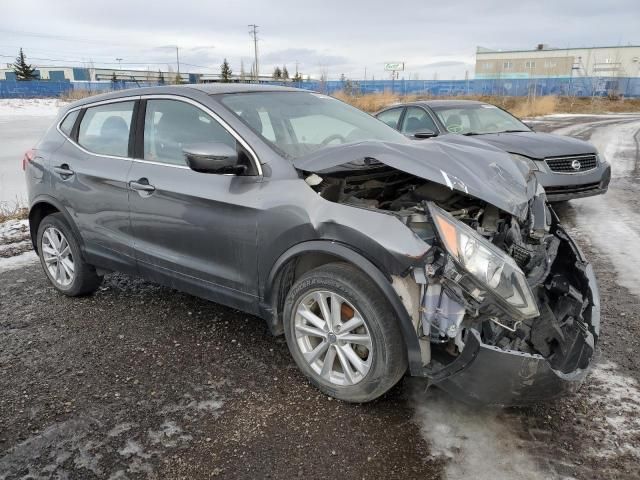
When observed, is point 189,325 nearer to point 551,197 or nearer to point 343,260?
point 343,260

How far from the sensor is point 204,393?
305cm

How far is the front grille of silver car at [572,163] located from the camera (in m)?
6.79

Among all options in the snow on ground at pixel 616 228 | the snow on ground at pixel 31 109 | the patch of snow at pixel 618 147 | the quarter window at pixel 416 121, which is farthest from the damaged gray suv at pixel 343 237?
the snow on ground at pixel 31 109

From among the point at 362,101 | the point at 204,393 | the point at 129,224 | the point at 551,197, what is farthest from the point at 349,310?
the point at 362,101

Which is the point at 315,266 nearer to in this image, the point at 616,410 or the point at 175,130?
the point at 175,130

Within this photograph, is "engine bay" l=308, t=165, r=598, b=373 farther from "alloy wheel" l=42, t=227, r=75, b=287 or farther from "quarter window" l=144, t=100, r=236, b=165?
"alloy wheel" l=42, t=227, r=75, b=287

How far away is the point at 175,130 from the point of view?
11.7 ft

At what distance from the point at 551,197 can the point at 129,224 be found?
209 inches

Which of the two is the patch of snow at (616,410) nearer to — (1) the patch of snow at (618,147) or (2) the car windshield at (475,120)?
(2) the car windshield at (475,120)

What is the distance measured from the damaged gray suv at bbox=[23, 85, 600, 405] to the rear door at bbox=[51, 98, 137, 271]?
0.02 metres

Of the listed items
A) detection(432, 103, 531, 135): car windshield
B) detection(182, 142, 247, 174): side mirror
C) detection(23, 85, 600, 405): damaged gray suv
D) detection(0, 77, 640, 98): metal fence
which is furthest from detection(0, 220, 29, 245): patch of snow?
detection(0, 77, 640, 98): metal fence

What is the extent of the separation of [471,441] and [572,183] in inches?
204

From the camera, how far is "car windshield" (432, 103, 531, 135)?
8.04 metres

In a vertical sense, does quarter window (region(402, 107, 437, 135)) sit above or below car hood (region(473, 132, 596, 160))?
above
